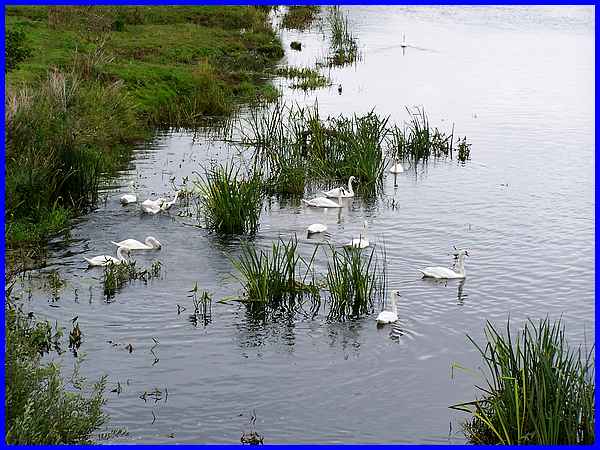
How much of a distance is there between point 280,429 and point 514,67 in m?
39.8

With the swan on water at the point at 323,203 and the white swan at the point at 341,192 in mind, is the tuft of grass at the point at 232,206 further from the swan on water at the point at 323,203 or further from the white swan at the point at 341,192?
the white swan at the point at 341,192

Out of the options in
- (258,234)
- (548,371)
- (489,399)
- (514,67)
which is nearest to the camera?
(548,371)

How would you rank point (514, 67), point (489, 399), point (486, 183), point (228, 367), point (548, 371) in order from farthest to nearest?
point (514, 67)
point (486, 183)
point (228, 367)
point (489, 399)
point (548, 371)

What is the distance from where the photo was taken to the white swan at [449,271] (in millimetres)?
19109

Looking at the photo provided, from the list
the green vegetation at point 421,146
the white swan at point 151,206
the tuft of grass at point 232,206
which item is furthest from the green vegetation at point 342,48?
the tuft of grass at point 232,206

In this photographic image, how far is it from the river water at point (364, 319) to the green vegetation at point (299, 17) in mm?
30735

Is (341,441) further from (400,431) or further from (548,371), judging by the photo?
(548,371)

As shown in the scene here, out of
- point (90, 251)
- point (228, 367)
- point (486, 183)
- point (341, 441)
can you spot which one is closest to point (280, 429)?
point (341, 441)

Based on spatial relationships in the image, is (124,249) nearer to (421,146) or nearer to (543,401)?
(543,401)

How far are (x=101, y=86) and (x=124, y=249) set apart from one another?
1440cm

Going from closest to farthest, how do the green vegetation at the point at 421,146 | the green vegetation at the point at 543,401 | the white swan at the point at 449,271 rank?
1. the green vegetation at the point at 543,401
2. the white swan at the point at 449,271
3. the green vegetation at the point at 421,146

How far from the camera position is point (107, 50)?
41875mm

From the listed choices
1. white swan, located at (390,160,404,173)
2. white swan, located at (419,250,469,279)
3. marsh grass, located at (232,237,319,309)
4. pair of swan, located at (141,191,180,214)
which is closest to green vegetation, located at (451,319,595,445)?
marsh grass, located at (232,237,319,309)

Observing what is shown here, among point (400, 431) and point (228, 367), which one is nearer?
point (400, 431)
